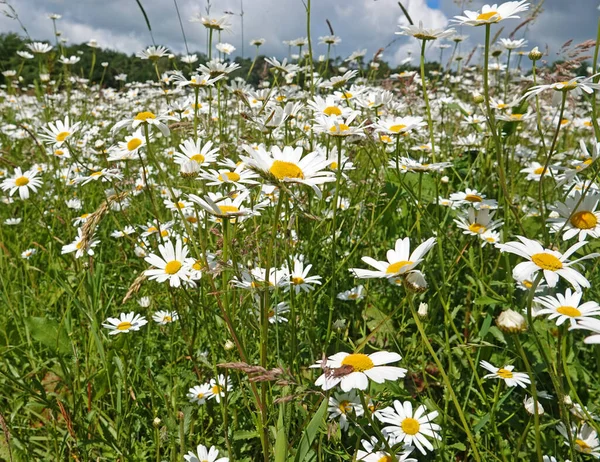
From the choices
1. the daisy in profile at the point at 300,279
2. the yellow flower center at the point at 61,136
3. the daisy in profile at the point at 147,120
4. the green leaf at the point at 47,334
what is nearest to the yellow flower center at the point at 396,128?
the daisy in profile at the point at 300,279

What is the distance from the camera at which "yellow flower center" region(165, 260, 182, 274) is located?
146 centimetres

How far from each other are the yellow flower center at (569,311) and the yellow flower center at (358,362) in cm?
41

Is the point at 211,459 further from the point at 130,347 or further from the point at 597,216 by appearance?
the point at 597,216

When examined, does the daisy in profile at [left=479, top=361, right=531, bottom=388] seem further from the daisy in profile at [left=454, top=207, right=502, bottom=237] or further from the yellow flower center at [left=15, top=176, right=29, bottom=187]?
the yellow flower center at [left=15, top=176, right=29, bottom=187]

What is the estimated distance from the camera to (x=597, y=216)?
131cm

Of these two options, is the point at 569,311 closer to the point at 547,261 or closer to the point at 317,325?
the point at 547,261

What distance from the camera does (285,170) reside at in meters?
1.09

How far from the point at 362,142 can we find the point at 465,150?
1536 mm

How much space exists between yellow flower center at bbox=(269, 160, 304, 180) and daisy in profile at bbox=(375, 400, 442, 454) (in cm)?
66

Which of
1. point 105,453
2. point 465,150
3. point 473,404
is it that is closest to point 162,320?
point 105,453

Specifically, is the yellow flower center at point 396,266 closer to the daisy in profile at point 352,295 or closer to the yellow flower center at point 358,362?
the yellow flower center at point 358,362

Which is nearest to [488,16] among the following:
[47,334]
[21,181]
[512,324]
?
[512,324]

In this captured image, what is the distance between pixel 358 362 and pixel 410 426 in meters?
0.42

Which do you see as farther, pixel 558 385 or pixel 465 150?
pixel 465 150
